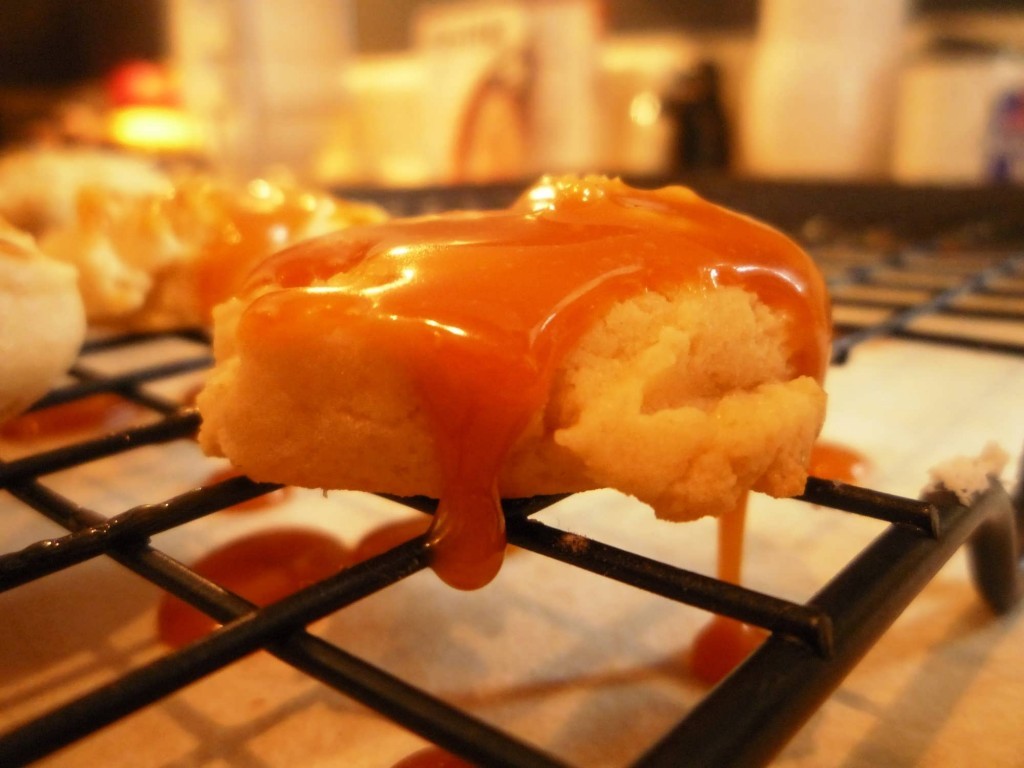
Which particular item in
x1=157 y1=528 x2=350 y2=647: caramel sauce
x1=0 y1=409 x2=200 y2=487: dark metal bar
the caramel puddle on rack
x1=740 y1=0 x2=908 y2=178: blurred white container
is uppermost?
x1=740 y1=0 x2=908 y2=178: blurred white container

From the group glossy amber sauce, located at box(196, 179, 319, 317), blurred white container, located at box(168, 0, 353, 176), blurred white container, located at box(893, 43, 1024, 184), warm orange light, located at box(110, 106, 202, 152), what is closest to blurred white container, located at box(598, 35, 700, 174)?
blurred white container, located at box(893, 43, 1024, 184)

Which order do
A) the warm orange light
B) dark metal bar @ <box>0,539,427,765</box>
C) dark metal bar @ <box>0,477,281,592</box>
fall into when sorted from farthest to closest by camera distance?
the warm orange light
dark metal bar @ <box>0,477,281,592</box>
dark metal bar @ <box>0,539,427,765</box>

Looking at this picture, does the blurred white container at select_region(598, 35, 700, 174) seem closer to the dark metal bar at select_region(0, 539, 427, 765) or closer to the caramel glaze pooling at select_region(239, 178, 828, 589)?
the caramel glaze pooling at select_region(239, 178, 828, 589)

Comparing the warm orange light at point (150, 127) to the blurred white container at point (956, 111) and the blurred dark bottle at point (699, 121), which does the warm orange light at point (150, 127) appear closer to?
the blurred dark bottle at point (699, 121)

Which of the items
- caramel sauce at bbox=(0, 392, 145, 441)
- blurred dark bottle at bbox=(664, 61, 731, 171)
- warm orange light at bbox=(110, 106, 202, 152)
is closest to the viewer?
caramel sauce at bbox=(0, 392, 145, 441)

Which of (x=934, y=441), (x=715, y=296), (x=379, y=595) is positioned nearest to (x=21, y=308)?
(x=379, y=595)

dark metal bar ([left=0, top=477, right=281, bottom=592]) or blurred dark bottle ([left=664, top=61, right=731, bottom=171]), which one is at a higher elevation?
blurred dark bottle ([left=664, top=61, right=731, bottom=171])
